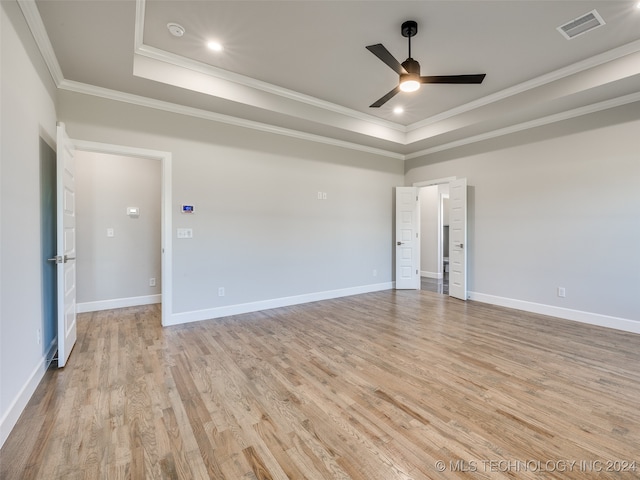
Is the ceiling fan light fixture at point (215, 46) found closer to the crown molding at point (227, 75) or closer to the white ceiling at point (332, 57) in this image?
the white ceiling at point (332, 57)

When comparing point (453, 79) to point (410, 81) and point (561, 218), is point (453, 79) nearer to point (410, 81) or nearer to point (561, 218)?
point (410, 81)

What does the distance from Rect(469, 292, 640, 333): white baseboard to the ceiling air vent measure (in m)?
3.38

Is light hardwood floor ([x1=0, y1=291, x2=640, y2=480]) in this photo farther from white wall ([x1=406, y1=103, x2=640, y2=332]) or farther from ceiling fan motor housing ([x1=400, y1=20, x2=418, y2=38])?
ceiling fan motor housing ([x1=400, y1=20, x2=418, y2=38])

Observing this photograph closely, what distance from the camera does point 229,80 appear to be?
371 cm

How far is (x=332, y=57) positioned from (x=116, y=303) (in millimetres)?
4777

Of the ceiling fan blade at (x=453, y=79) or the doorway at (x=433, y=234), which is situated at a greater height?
the ceiling fan blade at (x=453, y=79)

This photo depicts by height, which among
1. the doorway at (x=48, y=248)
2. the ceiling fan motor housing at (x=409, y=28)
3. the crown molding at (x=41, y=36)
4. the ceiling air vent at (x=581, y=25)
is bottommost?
the doorway at (x=48, y=248)

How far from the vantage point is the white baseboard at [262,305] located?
402 centimetres

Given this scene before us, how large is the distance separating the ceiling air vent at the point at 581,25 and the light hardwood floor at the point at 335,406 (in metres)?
3.18

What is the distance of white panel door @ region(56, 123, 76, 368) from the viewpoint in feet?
8.81

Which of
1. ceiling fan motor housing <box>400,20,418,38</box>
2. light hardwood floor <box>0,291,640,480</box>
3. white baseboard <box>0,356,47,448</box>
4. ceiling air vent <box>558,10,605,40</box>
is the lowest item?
light hardwood floor <box>0,291,640,480</box>

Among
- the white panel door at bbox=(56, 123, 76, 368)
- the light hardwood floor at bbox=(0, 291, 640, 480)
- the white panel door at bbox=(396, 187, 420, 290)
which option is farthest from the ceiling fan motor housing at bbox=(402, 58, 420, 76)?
the white panel door at bbox=(396, 187, 420, 290)

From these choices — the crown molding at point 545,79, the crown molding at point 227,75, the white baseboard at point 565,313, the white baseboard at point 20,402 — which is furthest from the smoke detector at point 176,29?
the white baseboard at point 565,313

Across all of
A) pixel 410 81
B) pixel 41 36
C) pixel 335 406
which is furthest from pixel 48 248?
pixel 410 81
